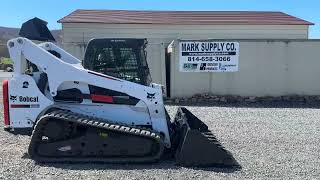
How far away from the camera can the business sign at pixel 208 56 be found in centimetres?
1694

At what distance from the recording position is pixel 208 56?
17.0 metres

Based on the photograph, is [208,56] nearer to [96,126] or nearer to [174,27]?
[174,27]

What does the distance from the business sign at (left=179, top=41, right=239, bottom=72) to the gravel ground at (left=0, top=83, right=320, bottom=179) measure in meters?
3.80

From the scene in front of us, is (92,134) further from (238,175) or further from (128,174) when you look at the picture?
(238,175)

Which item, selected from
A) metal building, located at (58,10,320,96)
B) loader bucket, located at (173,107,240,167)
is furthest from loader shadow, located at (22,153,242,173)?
metal building, located at (58,10,320,96)

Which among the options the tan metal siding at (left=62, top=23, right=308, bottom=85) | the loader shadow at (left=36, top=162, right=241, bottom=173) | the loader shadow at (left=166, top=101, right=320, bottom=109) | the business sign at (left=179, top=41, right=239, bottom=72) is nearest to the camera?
the loader shadow at (left=36, top=162, right=241, bottom=173)

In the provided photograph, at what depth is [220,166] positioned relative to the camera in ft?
25.0

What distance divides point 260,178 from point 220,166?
79cm

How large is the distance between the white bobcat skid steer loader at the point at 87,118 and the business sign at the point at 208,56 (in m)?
8.62

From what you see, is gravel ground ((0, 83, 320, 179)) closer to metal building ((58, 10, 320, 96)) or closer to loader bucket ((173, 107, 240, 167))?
loader bucket ((173, 107, 240, 167))

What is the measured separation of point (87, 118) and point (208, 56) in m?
9.78

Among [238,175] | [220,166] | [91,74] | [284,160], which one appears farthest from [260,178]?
[91,74]

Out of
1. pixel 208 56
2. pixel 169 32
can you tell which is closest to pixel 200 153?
pixel 208 56

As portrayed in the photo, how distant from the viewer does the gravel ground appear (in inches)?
280
